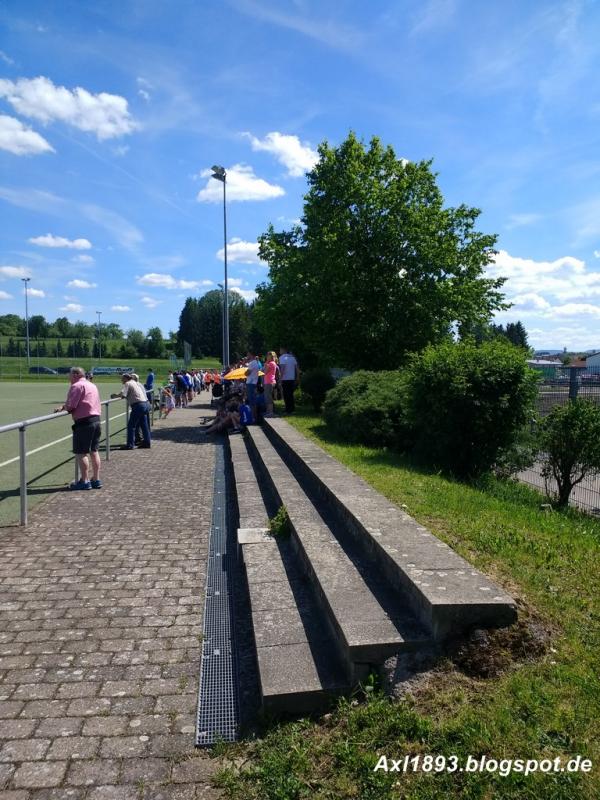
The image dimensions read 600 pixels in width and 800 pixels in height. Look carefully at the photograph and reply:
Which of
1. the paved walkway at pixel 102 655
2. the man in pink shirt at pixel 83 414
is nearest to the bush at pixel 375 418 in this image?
the paved walkway at pixel 102 655

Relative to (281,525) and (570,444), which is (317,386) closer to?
(570,444)

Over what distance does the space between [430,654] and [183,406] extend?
27.5 metres

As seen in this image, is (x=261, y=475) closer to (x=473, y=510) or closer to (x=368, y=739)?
(x=473, y=510)

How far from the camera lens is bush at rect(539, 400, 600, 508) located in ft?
26.1

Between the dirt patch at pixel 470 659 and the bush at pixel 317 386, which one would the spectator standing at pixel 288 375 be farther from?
the dirt patch at pixel 470 659

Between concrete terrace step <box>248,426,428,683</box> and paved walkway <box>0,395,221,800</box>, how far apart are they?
0.89m

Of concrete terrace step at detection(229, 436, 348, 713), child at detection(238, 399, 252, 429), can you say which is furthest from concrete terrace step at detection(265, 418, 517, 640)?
child at detection(238, 399, 252, 429)

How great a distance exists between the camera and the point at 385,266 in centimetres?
1677

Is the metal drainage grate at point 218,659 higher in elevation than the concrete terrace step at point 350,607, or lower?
lower

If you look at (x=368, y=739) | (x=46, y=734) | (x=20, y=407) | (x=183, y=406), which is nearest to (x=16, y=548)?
(x=46, y=734)

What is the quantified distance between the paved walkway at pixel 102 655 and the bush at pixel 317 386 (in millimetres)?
11963

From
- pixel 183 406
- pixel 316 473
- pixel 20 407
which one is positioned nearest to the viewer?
pixel 316 473

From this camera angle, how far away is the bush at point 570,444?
26.1ft

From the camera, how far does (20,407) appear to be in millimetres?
24703
